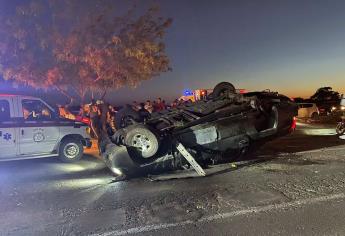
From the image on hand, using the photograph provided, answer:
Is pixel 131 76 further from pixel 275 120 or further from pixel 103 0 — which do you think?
pixel 275 120

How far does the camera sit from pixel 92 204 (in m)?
6.73

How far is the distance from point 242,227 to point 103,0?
15193 millimetres

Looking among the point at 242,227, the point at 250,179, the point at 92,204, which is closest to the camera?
the point at 242,227

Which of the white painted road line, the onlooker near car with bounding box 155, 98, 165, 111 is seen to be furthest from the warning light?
the white painted road line

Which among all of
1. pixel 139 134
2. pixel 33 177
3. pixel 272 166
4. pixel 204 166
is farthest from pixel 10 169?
pixel 272 166

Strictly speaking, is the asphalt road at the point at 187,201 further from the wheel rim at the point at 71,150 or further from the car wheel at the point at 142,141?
the wheel rim at the point at 71,150

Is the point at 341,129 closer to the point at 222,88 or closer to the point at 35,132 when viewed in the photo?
the point at 222,88

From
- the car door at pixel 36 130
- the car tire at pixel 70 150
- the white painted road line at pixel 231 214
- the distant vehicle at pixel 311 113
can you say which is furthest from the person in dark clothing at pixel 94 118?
the distant vehicle at pixel 311 113

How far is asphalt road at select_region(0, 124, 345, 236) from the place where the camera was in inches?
213

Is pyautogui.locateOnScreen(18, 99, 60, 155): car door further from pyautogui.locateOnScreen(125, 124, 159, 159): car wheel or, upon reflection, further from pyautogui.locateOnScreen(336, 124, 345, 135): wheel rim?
pyautogui.locateOnScreen(336, 124, 345, 135): wheel rim

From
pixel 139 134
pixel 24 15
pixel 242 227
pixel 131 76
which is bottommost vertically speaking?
pixel 242 227

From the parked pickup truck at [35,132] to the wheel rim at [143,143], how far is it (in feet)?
12.4

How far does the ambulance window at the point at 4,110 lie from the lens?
10531mm

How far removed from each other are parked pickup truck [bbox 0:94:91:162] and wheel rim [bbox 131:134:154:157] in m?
3.78
